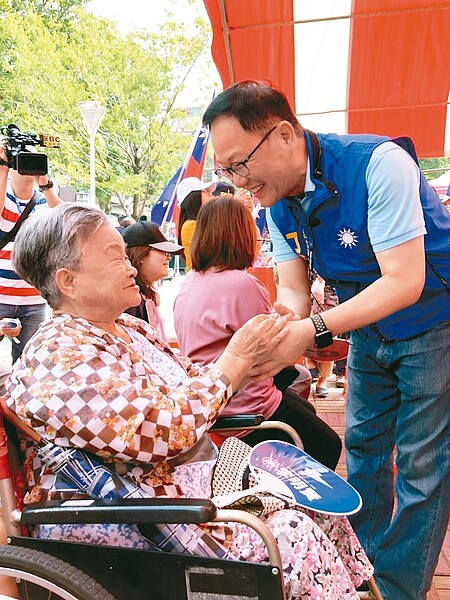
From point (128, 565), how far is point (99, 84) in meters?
13.4

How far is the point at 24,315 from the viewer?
10.6 ft

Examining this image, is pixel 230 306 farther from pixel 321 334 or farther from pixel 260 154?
pixel 260 154

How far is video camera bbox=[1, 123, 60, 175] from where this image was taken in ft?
9.02

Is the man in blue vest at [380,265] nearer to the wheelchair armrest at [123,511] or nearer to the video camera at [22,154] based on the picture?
the wheelchair armrest at [123,511]

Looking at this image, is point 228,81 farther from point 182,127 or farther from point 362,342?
point 182,127

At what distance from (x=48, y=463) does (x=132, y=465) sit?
7.0 inches

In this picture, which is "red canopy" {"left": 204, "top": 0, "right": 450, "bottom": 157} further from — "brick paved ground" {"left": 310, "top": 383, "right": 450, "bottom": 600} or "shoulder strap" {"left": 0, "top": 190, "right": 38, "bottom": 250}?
"brick paved ground" {"left": 310, "top": 383, "right": 450, "bottom": 600}

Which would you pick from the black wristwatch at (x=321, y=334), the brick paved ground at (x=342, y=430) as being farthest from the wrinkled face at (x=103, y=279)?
the brick paved ground at (x=342, y=430)

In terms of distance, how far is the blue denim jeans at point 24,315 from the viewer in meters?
3.19

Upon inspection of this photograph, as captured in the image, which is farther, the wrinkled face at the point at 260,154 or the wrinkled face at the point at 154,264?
the wrinkled face at the point at 154,264

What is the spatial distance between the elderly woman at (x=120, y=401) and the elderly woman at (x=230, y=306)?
542mm

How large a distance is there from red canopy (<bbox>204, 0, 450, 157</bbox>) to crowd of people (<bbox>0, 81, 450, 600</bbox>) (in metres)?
2.21

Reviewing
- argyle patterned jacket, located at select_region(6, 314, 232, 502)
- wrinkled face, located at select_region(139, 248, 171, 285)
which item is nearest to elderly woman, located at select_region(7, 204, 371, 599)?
argyle patterned jacket, located at select_region(6, 314, 232, 502)

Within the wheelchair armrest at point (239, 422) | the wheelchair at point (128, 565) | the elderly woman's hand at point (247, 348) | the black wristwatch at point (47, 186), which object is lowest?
the wheelchair armrest at point (239, 422)
